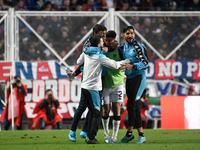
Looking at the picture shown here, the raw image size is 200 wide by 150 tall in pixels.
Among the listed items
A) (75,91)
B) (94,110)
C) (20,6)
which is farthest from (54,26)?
(94,110)

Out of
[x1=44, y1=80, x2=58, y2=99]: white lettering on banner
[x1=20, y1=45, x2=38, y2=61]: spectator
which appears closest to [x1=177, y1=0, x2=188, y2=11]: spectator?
[x1=44, y1=80, x2=58, y2=99]: white lettering on banner

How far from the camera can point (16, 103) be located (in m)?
14.8

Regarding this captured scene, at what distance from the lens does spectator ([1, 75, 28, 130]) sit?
14734 mm

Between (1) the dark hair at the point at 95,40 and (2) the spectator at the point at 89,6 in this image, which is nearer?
(1) the dark hair at the point at 95,40

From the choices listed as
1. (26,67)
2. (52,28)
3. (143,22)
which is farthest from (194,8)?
(26,67)

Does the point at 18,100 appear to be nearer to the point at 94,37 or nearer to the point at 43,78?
the point at 43,78

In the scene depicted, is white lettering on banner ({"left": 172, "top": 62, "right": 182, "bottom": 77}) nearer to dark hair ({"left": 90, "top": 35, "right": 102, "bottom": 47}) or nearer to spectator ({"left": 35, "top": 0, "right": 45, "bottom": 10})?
spectator ({"left": 35, "top": 0, "right": 45, "bottom": 10})

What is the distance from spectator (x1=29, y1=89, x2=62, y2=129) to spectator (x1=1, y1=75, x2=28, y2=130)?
0.45 meters

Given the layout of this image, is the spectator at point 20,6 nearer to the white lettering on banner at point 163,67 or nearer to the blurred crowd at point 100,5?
the blurred crowd at point 100,5

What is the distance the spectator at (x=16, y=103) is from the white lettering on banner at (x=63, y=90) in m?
1.10

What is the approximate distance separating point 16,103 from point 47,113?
1.02 meters

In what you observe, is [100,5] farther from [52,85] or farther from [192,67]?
[192,67]

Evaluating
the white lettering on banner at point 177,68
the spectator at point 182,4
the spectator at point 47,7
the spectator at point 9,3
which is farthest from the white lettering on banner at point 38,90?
the spectator at point 182,4

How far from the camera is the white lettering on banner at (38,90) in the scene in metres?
15.3
